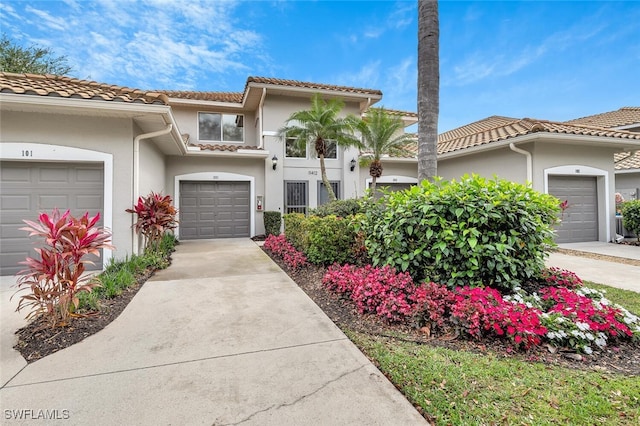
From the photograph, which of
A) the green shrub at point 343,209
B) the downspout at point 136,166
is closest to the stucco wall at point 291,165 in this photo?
the green shrub at point 343,209

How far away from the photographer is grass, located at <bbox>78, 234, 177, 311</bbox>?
416 centimetres

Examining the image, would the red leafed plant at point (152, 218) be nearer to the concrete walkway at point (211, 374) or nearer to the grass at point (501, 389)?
the concrete walkway at point (211, 374)

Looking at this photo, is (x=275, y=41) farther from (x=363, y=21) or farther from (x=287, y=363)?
(x=287, y=363)

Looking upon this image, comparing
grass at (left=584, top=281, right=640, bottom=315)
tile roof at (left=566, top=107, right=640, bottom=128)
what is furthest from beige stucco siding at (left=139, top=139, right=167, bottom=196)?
tile roof at (left=566, top=107, right=640, bottom=128)

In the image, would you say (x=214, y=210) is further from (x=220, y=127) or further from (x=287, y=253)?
(x=287, y=253)

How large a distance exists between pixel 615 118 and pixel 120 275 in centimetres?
2661

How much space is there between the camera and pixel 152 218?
23.0ft

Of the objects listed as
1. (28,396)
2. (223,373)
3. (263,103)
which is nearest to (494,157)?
(263,103)

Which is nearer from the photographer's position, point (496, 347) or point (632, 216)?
point (496, 347)

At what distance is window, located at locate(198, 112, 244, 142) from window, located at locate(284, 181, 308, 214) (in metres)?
3.43

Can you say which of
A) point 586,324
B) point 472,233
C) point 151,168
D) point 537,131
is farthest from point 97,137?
point 537,131

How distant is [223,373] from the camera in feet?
8.79

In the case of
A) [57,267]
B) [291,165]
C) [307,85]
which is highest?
[307,85]

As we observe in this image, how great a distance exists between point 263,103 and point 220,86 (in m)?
6.68
